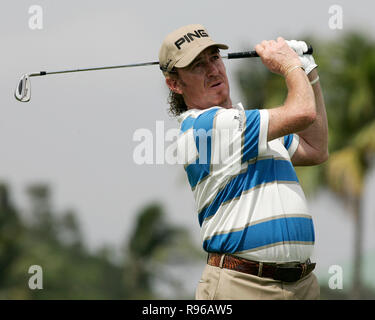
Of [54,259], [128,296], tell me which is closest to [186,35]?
[128,296]

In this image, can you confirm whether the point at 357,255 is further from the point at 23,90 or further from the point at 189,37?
the point at 189,37

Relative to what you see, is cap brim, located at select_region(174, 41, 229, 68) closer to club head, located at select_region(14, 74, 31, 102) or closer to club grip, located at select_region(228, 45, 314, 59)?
club grip, located at select_region(228, 45, 314, 59)

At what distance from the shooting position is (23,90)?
582cm

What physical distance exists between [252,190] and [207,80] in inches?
29.9

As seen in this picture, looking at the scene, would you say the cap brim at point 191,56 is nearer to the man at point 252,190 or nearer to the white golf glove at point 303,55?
the man at point 252,190

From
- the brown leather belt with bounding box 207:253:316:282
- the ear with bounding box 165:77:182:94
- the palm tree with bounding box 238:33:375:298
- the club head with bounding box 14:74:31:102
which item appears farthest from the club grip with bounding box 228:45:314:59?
the palm tree with bounding box 238:33:375:298

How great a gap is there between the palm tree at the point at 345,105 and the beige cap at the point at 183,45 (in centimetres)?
1430

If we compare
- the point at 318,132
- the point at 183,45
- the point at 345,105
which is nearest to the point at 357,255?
the point at 345,105

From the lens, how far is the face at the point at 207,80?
4.66 meters

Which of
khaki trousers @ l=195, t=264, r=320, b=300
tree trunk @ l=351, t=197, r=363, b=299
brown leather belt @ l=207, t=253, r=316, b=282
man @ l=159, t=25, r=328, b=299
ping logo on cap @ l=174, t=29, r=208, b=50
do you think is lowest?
tree trunk @ l=351, t=197, r=363, b=299

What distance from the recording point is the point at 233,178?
440 cm

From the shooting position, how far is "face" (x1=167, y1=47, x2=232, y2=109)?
15.3 feet

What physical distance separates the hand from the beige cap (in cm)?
27
